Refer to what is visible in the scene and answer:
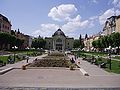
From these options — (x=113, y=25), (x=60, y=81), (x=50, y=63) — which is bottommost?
(x=60, y=81)

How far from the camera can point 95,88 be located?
60.5ft

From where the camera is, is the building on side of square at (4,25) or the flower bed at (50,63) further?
the building on side of square at (4,25)

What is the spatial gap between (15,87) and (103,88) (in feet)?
18.6

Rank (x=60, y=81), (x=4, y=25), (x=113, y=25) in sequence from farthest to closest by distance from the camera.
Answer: (x=4, y=25) < (x=113, y=25) < (x=60, y=81)

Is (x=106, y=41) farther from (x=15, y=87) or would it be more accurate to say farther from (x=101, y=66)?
(x=15, y=87)

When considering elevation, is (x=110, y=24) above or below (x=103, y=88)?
above

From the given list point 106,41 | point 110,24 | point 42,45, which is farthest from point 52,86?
point 42,45

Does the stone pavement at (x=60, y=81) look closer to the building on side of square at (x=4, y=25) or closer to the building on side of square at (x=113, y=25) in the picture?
the building on side of square at (x=113, y=25)

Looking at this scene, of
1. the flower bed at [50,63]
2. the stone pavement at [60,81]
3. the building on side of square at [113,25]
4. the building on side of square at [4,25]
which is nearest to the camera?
the stone pavement at [60,81]

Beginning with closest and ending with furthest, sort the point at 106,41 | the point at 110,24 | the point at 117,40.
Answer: the point at 117,40, the point at 106,41, the point at 110,24

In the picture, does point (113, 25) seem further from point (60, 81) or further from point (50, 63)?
point (60, 81)

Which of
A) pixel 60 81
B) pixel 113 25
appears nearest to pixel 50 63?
pixel 60 81

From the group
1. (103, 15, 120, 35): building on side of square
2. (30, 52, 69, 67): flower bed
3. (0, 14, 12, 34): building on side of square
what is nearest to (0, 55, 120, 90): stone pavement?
(30, 52, 69, 67): flower bed

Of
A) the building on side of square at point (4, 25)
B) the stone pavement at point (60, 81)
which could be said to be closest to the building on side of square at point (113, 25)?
the building on side of square at point (4, 25)
